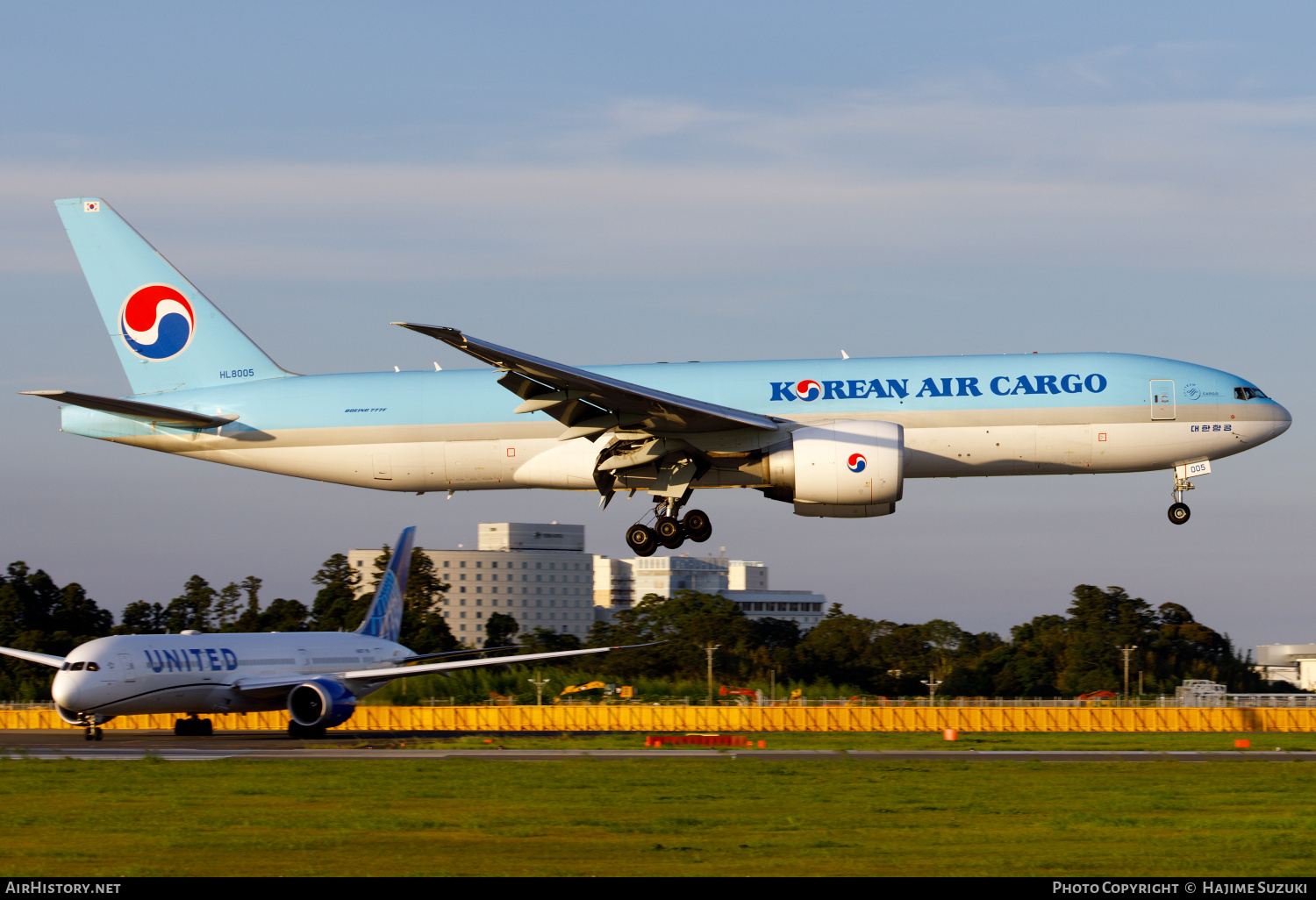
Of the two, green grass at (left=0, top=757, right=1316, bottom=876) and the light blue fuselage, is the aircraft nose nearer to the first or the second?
green grass at (left=0, top=757, right=1316, bottom=876)

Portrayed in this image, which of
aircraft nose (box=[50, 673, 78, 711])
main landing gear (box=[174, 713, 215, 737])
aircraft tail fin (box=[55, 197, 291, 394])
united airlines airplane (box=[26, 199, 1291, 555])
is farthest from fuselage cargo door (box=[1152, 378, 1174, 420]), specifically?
aircraft nose (box=[50, 673, 78, 711])

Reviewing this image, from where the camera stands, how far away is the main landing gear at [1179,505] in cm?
3441

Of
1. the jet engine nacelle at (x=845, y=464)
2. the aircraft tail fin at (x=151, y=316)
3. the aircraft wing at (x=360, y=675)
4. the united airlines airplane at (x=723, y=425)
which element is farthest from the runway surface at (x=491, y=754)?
the aircraft tail fin at (x=151, y=316)

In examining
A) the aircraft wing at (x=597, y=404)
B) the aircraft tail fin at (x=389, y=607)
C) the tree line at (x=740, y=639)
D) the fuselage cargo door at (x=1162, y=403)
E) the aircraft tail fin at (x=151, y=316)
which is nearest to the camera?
the aircraft wing at (x=597, y=404)

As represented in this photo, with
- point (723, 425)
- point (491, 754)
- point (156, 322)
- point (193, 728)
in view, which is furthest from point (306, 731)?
point (723, 425)

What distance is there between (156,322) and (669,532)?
16.3m

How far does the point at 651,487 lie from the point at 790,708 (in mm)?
24134

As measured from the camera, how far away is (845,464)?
103ft

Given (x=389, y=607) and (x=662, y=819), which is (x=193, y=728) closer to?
(x=389, y=607)

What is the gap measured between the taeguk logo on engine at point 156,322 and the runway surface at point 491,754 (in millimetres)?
11325

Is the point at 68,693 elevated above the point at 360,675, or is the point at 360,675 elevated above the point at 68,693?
the point at 360,675

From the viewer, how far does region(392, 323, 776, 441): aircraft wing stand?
3020 centimetres

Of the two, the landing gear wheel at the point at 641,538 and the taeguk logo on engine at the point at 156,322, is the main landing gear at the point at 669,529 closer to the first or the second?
the landing gear wheel at the point at 641,538

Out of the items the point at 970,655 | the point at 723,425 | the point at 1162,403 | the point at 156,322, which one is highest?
the point at 156,322
